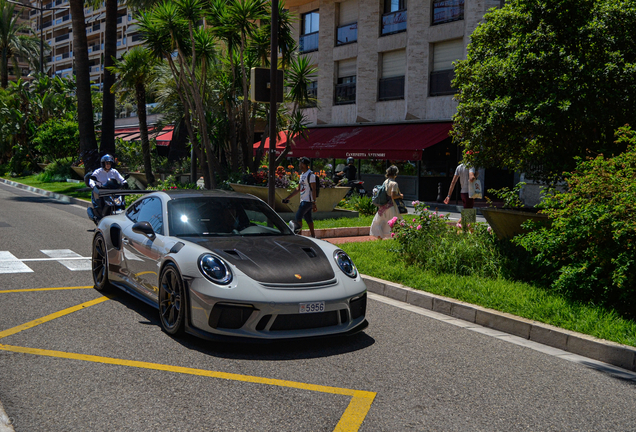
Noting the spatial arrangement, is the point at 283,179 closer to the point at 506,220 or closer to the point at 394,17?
the point at 506,220

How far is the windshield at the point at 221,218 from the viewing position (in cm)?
636

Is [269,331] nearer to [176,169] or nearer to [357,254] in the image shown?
[357,254]

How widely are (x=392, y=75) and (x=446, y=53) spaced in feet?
10.9

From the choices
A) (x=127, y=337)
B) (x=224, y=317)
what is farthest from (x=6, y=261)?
(x=224, y=317)

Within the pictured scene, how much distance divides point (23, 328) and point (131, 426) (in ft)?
8.78

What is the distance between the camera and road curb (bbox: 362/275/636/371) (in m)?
5.43

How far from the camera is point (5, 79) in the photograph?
53906mm

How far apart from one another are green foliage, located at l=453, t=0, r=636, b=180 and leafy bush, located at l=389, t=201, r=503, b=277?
4.02 ft

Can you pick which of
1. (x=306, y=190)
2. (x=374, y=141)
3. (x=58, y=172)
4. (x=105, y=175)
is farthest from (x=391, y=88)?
(x=58, y=172)

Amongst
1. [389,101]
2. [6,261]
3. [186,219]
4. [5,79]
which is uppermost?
[5,79]

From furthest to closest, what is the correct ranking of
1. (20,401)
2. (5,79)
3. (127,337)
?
(5,79) → (127,337) → (20,401)

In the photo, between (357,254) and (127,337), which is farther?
(357,254)

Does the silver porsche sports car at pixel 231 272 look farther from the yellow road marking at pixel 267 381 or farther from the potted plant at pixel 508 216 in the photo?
the potted plant at pixel 508 216

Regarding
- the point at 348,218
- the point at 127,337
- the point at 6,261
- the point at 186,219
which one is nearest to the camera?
the point at 127,337
